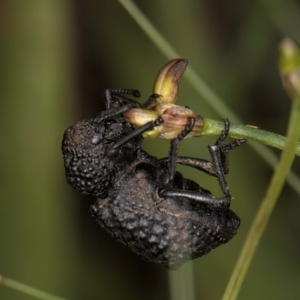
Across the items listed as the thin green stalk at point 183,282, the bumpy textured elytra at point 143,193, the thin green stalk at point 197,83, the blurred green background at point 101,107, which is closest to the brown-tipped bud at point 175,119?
the bumpy textured elytra at point 143,193

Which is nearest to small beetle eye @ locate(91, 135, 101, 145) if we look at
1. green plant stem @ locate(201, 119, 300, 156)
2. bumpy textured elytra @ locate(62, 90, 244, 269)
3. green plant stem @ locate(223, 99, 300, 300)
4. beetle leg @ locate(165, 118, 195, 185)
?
bumpy textured elytra @ locate(62, 90, 244, 269)

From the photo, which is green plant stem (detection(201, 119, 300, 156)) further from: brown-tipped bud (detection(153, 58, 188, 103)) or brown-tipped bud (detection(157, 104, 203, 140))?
brown-tipped bud (detection(153, 58, 188, 103))

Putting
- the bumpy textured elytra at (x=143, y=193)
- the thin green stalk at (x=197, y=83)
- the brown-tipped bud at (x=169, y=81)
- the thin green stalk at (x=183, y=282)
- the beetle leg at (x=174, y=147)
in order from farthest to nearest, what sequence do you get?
1. the thin green stalk at (x=197, y=83)
2. the thin green stalk at (x=183, y=282)
3. the bumpy textured elytra at (x=143, y=193)
4. the brown-tipped bud at (x=169, y=81)
5. the beetle leg at (x=174, y=147)

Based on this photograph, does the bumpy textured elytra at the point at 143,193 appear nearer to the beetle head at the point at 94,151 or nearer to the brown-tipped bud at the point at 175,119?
the beetle head at the point at 94,151

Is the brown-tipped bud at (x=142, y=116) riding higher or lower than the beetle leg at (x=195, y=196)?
higher

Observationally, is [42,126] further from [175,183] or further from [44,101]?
[175,183]

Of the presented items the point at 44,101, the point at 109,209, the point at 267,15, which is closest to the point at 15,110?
the point at 44,101
